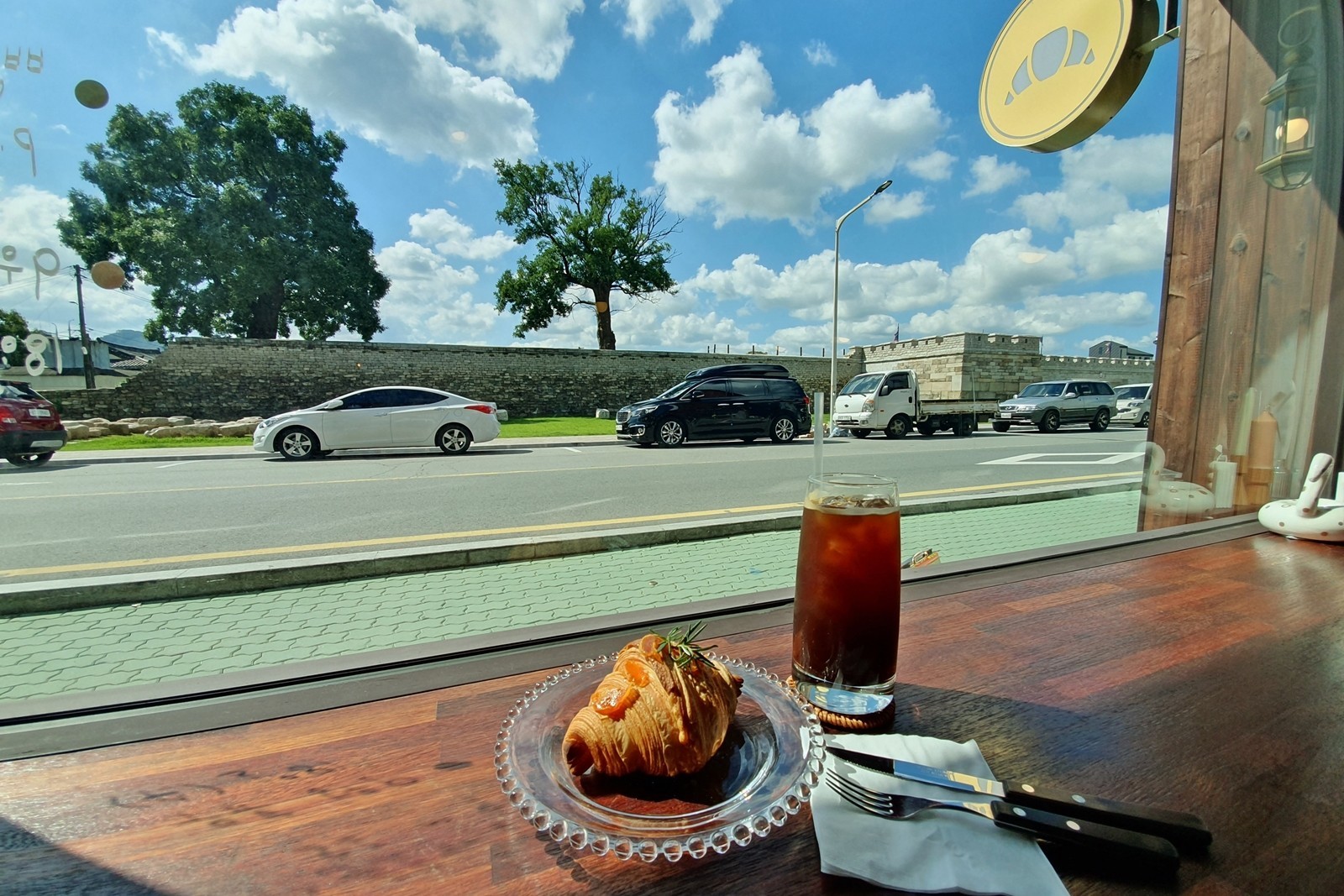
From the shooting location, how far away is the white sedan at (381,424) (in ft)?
17.3

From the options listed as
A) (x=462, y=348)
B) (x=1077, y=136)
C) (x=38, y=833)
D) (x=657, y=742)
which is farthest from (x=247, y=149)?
(x=462, y=348)

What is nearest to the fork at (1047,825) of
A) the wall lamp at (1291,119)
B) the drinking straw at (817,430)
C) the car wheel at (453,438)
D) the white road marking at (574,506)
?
the drinking straw at (817,430)

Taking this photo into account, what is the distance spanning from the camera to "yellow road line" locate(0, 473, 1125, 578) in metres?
1.67

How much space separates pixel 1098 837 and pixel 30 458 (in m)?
1.85

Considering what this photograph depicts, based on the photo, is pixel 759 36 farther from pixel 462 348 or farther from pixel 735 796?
pixel 462 348

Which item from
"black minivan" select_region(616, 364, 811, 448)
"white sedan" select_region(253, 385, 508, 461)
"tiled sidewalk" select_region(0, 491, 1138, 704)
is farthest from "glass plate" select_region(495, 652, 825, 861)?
"black minivan" select_region(616, 364, 811, 448)

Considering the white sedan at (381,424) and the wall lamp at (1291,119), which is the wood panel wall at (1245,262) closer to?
the wall lamp at (1291,119)

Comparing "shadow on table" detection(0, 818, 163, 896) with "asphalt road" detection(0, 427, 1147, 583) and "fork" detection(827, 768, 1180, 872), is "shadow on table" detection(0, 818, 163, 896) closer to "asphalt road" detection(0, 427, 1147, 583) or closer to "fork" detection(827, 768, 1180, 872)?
"fork" detection(827, 768, 1180, 872)

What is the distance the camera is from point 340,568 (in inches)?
71.2

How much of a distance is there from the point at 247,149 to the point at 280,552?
138cm

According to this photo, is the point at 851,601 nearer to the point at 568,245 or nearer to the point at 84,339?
the point at 84,339

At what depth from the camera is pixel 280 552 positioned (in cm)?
207

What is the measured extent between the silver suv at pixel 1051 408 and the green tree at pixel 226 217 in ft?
27.3

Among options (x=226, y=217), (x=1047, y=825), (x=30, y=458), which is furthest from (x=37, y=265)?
(x=1047, y=825)
